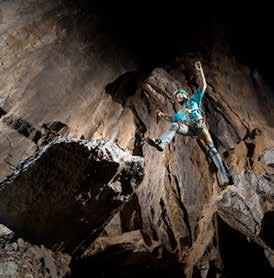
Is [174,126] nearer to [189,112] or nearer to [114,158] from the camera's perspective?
[189,112]

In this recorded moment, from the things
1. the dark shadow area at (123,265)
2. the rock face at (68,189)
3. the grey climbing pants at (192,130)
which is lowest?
the dark shadow area at (123,265)

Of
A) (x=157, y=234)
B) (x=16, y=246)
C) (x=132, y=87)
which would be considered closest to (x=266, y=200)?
(x=157, y=234)

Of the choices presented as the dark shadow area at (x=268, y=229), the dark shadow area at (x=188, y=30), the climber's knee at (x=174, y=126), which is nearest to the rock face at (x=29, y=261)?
the climber's knee at (x=174, y=126)

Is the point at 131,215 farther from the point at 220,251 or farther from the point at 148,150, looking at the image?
the point at 220,251

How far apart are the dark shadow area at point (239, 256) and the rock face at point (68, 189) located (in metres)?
3.32

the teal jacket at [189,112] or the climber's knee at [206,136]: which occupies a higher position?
the teal jacket at [189,112]

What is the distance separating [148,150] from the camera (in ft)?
24.5

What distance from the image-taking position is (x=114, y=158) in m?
4.98

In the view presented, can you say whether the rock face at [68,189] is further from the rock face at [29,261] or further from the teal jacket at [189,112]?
the teal jacket at [189,112]

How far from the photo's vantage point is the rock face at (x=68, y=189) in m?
5.09

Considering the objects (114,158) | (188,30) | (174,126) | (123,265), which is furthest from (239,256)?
(188,30)

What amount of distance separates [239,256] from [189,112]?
358 centimetres

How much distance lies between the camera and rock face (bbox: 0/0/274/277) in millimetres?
5434

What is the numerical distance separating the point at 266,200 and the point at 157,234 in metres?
3.27
